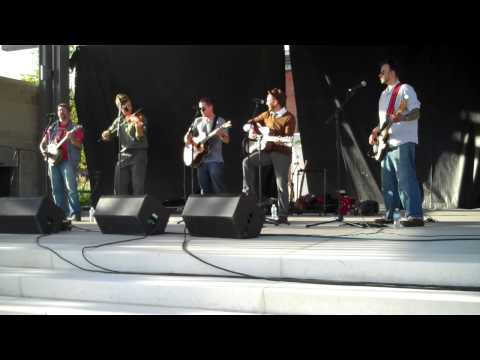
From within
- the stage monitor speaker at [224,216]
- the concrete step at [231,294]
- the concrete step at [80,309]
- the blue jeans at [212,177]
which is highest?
the blue jeans at [212,177]

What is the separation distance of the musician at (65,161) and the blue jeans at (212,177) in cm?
171

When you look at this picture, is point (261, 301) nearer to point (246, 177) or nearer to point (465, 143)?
point (246, 177)

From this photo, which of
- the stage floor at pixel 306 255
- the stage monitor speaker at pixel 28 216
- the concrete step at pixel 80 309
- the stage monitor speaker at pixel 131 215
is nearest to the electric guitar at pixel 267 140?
the stage floor at pixel 306 255

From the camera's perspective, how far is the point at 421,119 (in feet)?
26.4

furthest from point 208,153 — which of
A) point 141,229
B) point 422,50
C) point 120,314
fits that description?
point 422,50

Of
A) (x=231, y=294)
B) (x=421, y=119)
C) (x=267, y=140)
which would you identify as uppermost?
(x=421, y=119)

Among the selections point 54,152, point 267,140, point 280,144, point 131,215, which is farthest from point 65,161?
point 280,144

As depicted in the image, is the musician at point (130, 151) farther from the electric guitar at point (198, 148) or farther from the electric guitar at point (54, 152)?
the electric guitar at point (198, 148)

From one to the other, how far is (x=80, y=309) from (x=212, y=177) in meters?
3.38

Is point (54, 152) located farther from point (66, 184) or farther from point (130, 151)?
point (130, 151)

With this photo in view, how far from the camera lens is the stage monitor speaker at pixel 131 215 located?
446 cm

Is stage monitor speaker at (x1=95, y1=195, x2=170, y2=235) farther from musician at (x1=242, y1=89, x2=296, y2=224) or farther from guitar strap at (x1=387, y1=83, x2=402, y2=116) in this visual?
guitar strap at (x1=387, y1=83, x2=402, y2=116)

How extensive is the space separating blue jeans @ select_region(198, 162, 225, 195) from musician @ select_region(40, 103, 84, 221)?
1.71 meters
